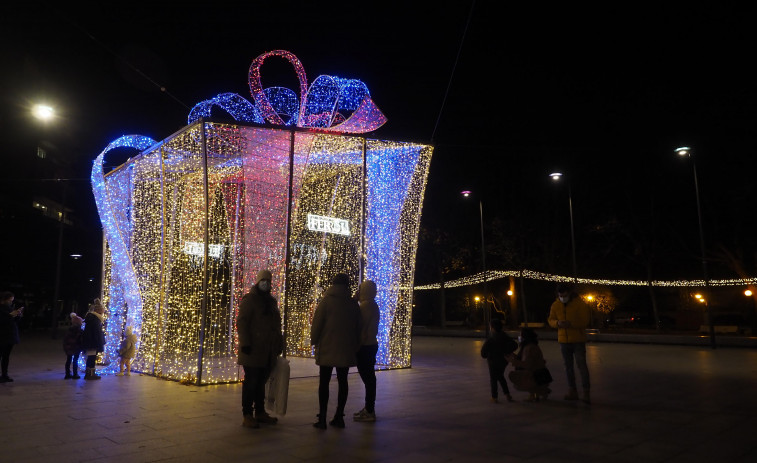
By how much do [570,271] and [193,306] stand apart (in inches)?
998

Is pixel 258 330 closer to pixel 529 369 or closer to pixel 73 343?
pixel 529 369

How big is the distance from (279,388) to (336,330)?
0.97 meters

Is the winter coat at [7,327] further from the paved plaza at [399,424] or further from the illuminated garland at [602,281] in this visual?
the illuminated garland at [602,281]

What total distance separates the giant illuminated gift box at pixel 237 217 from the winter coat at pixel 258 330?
3191 mm

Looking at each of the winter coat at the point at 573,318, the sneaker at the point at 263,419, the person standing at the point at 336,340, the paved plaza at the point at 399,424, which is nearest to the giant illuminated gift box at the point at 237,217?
the paved plaza at the point at 399,424

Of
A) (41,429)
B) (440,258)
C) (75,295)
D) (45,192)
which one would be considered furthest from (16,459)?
(45,192)

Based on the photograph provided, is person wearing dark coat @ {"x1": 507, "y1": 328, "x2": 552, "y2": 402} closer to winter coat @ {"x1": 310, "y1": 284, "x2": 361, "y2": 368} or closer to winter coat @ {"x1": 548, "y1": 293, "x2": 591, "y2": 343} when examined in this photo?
winter coat @ {"x1": 548, "y1": 293, "x2": 591, "y2": 343}

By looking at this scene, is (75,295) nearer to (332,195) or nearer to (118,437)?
(332,195)

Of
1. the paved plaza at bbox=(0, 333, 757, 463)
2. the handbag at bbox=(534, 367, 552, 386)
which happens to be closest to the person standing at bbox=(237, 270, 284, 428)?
the paved plaza at bbox=(0, 333, 757, 463)

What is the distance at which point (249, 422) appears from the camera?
586 cm

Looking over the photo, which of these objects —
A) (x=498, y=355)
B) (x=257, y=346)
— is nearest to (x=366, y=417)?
(x=257, y=346)

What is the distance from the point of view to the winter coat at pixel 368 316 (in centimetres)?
644

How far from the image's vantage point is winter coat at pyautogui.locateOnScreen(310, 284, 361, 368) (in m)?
5.90

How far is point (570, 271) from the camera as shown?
31031mm
